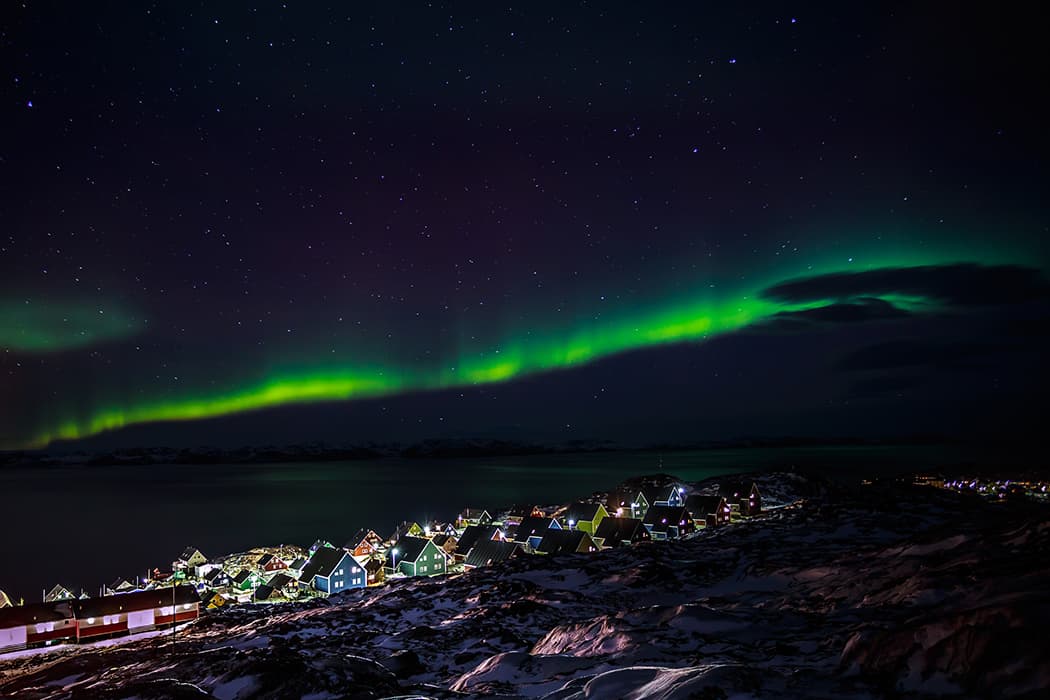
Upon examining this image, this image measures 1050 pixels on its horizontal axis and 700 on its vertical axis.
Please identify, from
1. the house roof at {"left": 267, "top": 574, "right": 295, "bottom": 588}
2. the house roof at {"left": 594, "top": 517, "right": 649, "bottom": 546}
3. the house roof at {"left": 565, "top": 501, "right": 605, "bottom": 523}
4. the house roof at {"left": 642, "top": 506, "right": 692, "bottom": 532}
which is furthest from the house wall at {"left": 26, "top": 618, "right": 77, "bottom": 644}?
the house roof at {"left": 642, "top": 506, "right": 692, "bottom": 532}

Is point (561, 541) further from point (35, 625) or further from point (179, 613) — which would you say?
point (35, 625)

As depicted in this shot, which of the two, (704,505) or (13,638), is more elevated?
(13,638)

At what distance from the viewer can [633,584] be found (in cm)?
3072

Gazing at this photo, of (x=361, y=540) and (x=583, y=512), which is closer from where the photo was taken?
(x=583, y=512)

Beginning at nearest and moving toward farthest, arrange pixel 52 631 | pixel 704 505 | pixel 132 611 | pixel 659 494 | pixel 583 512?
pixel 52 631 → pixel 132 611 → pixel 704 505 → pixel 583 512 → pixel 659 494

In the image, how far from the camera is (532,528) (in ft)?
208

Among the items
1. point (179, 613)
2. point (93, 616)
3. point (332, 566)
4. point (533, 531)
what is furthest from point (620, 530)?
point (93, 616)

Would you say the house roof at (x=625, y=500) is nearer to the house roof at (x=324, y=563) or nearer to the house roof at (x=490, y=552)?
the house roof at (x=490, y=552)

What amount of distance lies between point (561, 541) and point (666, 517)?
1428 centimetres

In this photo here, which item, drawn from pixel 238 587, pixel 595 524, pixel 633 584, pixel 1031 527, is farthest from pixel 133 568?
pixel 1031 527

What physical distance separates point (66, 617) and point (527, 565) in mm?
34645

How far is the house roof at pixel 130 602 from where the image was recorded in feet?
135

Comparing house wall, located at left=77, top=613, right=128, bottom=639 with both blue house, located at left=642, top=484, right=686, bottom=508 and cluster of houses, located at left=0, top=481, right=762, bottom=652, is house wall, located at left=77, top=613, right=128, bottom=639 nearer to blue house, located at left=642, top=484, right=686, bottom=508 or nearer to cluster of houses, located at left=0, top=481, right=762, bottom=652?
cluster of houses, located at left=0, top=481, right=762, bottom=652

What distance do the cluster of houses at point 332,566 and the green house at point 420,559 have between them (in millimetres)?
109
